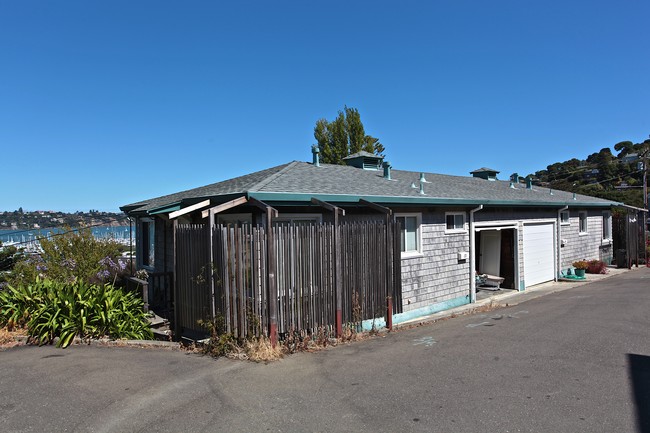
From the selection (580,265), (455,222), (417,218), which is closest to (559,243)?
(580,265)

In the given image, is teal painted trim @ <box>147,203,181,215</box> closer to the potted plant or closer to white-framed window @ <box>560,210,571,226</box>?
white-framed window @ <box>560,210,571,226</box>

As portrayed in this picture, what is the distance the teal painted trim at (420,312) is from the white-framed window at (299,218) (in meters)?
2.26

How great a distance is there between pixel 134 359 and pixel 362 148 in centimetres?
2812

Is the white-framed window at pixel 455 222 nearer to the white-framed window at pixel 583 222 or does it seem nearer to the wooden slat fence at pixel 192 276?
the wooden slat fence at pixel 192 276

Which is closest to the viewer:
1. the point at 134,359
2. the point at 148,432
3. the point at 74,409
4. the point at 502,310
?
the point at 148,432

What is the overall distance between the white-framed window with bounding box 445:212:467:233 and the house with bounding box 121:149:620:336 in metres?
0.03

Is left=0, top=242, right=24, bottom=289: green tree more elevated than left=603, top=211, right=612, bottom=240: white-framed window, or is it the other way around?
left=603, top=211, right=612, bottom=240: white-framed window

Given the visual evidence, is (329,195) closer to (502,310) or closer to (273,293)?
(273,293)

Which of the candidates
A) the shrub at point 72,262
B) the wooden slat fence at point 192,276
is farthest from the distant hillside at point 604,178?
the wooden slat fence at point 192,276

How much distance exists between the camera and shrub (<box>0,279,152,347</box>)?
7.34 metres

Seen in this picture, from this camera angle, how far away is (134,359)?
637 centimetres

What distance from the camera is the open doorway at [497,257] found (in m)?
14.2

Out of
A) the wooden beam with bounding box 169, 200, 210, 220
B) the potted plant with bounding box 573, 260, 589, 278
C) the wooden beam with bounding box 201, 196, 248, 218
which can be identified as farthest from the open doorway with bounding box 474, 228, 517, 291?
the wooden beam with bounding box 169, 200, 210, 220

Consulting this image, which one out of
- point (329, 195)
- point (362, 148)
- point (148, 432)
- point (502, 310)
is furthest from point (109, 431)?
point (362, 148)
